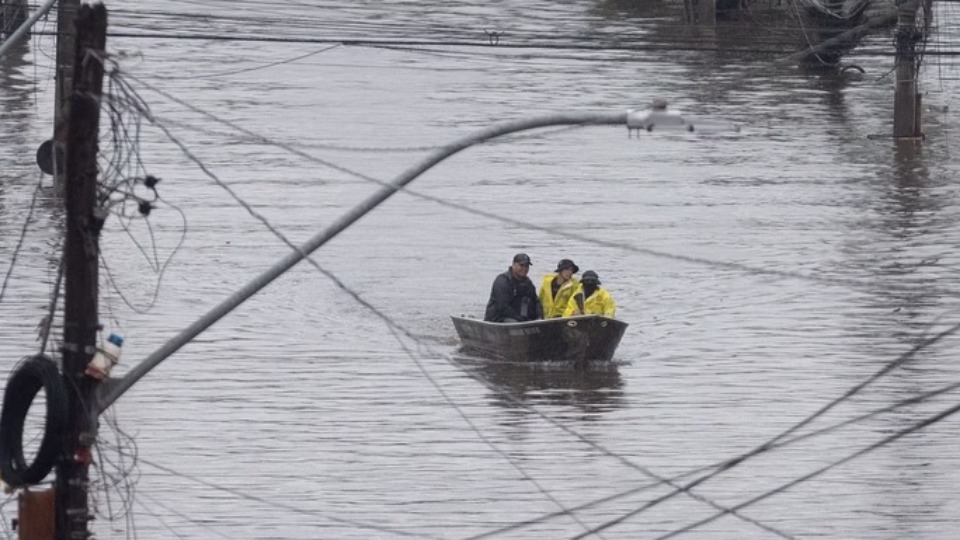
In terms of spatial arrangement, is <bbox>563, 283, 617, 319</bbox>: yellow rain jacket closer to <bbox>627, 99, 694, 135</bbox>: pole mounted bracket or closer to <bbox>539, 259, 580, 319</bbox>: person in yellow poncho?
<bbox>539, 259, 580, 319</bbox>: person in yellow poncho

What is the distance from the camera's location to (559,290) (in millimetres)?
31562

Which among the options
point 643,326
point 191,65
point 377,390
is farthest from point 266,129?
point 377,390

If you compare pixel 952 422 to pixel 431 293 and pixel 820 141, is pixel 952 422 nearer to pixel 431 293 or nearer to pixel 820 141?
pixel 431 293

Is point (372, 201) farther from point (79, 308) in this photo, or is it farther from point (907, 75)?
point (907, 75)

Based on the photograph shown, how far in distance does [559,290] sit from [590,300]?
485 millimetres

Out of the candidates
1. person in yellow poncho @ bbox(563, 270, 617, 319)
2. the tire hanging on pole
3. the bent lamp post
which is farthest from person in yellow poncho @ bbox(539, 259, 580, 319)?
the bent lamp post

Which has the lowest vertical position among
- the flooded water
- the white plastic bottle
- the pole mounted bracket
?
the flooded water

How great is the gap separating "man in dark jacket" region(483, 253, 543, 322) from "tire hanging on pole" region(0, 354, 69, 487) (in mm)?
15838

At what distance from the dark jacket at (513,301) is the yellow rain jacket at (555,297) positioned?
0.14 metres

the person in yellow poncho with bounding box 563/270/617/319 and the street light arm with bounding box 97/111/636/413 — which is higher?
the street light arm with bounding box 97/111/636/413

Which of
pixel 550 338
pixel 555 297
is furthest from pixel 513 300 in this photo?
pixel 550 338

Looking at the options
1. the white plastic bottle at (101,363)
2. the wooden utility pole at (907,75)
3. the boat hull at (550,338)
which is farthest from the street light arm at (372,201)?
the wooden utility pole at (907,75)

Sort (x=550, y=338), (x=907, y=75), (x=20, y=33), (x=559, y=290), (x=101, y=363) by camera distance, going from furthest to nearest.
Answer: (x=907, y=75) → (x=559, y=290) → (x=550, y=338) → (x=20, y=33) → (x=101, y=363)

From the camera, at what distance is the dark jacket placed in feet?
104
